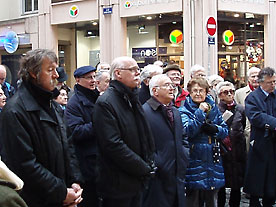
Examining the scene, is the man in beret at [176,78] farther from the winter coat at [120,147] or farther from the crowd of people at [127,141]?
the winter coat at [120,147]

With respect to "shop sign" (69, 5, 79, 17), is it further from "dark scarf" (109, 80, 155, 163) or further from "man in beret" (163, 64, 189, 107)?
"dark scarf" (109, 80, 155, 163)

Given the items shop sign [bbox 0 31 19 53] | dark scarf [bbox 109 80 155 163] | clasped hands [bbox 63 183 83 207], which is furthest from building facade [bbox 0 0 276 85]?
clasped hands [bbox 63 183 83 207]

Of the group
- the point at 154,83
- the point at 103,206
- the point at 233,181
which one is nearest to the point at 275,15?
the point at 233,181

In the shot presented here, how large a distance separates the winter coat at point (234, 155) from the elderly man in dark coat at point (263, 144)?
0.13 metres

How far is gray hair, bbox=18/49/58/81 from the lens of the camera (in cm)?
366

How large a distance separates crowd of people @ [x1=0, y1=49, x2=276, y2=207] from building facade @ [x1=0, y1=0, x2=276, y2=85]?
9.23 m

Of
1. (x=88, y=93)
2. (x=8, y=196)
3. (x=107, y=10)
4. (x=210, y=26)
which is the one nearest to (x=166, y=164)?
(x=88, y=93)

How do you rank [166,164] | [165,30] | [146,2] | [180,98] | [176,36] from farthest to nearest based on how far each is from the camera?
[165,30], [176,36], [146,2], [180,98], [166,164]

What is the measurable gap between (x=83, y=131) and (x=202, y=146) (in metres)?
1.64

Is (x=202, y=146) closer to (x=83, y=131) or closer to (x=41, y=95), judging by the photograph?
(x=83, y=131)

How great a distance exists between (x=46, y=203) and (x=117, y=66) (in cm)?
171

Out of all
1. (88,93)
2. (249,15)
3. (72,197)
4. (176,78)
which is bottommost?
(72,197)

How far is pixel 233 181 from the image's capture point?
6.69m

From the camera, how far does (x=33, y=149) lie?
3.50m
